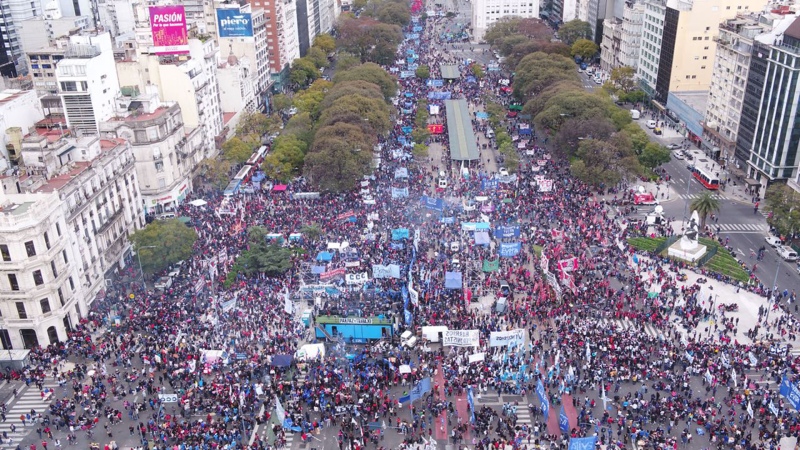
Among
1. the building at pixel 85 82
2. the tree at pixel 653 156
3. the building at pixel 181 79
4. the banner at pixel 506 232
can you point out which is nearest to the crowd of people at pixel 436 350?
the banner at pixel 506 232

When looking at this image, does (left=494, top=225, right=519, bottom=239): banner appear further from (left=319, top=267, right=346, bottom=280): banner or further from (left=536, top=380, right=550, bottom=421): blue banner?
(left=536, top=380, right=550, bottom=421): blue banner

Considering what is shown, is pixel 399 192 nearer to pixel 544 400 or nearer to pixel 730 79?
pixel 544 400

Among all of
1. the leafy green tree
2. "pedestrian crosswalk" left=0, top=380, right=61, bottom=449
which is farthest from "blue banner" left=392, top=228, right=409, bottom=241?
the leafy green tree

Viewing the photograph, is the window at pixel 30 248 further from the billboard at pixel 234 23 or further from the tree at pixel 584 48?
the tree at pixel 584 48

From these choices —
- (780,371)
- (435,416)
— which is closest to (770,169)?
(780,371)

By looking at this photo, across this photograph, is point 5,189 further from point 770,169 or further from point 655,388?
point 770,169

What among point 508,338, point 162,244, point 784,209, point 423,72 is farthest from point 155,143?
point 423,72
